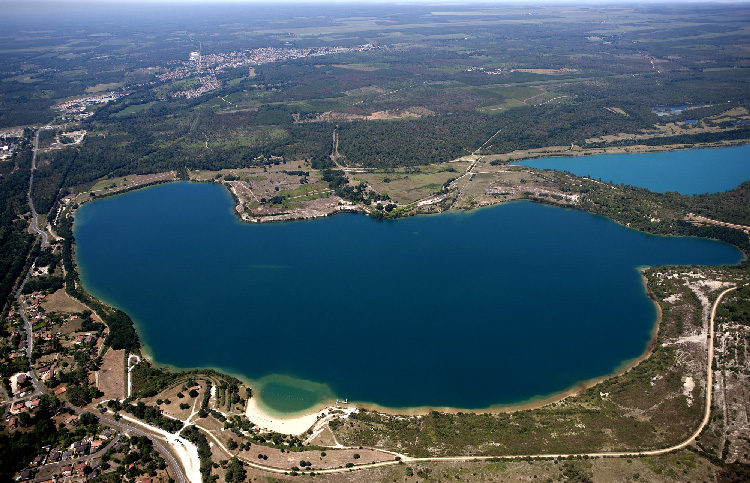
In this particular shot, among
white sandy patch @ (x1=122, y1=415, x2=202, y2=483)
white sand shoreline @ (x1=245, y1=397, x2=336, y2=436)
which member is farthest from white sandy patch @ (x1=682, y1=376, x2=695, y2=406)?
white sandy patch @ (x1=122, y1=415, x2=202, y2=483)

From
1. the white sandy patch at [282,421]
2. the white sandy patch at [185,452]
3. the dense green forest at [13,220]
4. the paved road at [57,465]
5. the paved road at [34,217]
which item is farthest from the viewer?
the paved road at [34,217]

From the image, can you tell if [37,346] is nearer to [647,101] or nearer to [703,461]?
[703,461]

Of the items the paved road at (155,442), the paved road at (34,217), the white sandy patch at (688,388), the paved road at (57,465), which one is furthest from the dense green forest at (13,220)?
the white sandy patch at (688,388)

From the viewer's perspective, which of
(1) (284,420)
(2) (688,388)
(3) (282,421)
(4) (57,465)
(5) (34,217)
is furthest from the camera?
(5) (34,217)

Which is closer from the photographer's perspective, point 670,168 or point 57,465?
point 57,465

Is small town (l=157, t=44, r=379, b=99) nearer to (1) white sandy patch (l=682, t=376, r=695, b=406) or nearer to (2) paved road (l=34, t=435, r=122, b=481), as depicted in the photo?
(2) paved road (l=34, t=435, r=122, b=481)

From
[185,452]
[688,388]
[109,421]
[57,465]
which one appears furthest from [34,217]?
[688,388]

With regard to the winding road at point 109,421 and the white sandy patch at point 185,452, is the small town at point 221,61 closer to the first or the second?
the winding road at point 109,421

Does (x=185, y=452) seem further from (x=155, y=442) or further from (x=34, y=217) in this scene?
(x=34, y=217)
